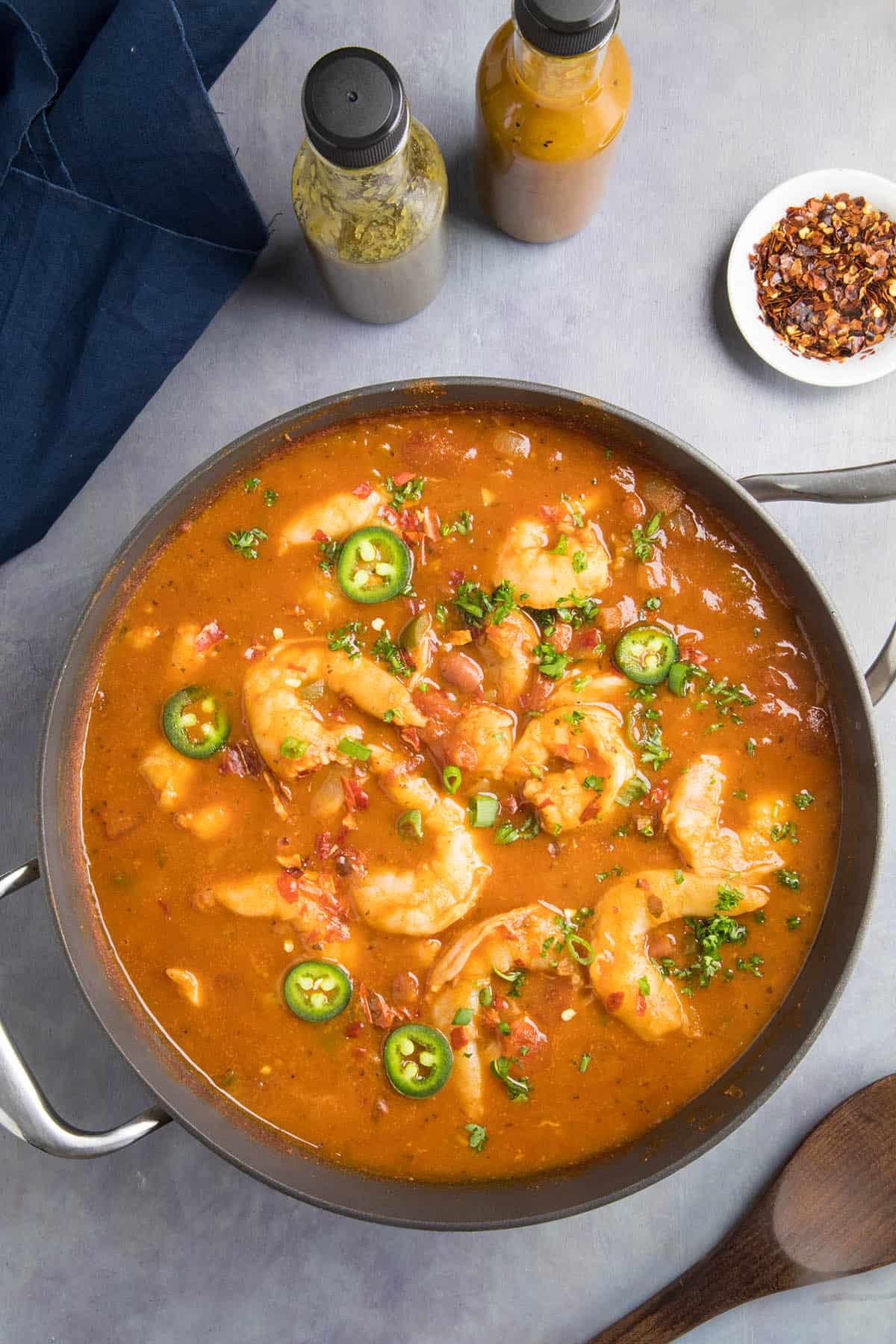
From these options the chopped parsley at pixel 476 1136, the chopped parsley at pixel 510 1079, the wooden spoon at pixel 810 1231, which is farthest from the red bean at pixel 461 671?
the wooden spoon at pixel 810 1231

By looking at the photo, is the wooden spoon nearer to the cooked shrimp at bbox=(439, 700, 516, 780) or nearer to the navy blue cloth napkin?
the cooked shrimp at bbox=(439, 700, 516, 780)

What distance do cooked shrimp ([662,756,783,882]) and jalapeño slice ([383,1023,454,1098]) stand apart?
0.94 meters

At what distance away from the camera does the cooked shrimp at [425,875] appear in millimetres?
3061

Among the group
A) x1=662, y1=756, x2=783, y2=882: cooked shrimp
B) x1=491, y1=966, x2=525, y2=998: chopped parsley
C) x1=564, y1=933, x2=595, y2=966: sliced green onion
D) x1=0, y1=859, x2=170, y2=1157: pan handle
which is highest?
x1=662, y1=756, x2=783, y2=882: cooked shrimp

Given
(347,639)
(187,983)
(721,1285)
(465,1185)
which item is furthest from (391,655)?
(721,1285)

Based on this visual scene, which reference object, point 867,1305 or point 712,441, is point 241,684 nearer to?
point 712,441

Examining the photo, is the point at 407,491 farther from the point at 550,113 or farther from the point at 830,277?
the point at 830,277

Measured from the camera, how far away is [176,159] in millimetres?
3246

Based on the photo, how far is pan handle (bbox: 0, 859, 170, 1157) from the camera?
2941 mm


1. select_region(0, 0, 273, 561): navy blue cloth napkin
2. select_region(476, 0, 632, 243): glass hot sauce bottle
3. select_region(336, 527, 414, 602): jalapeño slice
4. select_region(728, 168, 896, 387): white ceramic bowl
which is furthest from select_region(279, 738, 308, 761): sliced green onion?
select_region(728, 168, 896, 387): white ceramic bowl

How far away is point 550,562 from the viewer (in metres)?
3.09

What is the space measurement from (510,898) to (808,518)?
1737 mm

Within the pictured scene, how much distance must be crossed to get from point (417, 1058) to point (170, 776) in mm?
1144

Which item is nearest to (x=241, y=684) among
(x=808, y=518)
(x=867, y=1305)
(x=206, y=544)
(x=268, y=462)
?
(x=206, y=544)
